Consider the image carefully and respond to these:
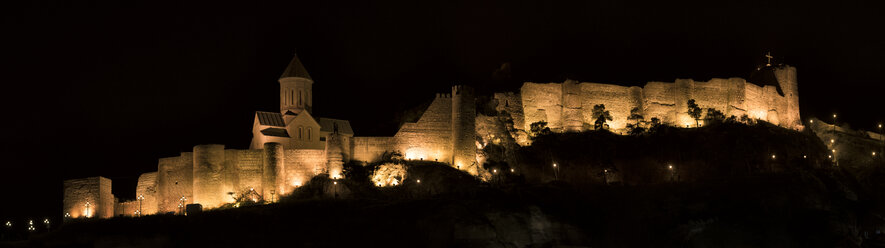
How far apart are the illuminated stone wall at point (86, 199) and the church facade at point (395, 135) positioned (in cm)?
6

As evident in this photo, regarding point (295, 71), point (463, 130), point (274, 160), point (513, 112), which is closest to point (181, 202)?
point (274, 160)

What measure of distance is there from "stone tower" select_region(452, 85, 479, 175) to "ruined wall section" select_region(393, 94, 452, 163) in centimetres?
50

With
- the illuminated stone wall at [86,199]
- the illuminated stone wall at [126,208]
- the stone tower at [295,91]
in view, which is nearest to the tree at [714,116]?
the stone tower at [295,91]

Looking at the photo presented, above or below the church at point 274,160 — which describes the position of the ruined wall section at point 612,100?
above

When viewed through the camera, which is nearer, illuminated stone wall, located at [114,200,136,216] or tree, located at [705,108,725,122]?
illuminated stone wall, located at [114,200,136,216]

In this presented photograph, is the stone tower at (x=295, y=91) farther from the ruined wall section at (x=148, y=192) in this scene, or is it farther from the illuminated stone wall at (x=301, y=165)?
the ruined wall section at (x=148, y=192)

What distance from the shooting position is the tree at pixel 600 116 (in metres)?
69.2

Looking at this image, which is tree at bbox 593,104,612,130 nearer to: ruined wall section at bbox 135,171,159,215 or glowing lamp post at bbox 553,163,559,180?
glowing lamp post at bbox 553,163,559,180

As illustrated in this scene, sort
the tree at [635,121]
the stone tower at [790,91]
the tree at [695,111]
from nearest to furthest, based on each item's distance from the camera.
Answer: the tree at [635,121] < the tree at [695,111] < the stone tower at [790,91]

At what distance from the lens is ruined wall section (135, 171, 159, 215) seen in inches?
2341

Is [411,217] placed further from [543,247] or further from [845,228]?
[845,228]

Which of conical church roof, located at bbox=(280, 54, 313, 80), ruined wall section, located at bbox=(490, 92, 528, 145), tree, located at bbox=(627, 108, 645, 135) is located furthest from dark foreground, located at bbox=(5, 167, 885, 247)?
conical church roof, located at bbox=(280, 54, 313, 80)

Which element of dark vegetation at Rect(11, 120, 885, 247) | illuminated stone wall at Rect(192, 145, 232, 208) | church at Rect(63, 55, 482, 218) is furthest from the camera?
church at Rect(63, 55, 482, 218)

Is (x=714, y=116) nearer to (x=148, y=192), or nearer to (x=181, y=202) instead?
(x=181, y=202)
